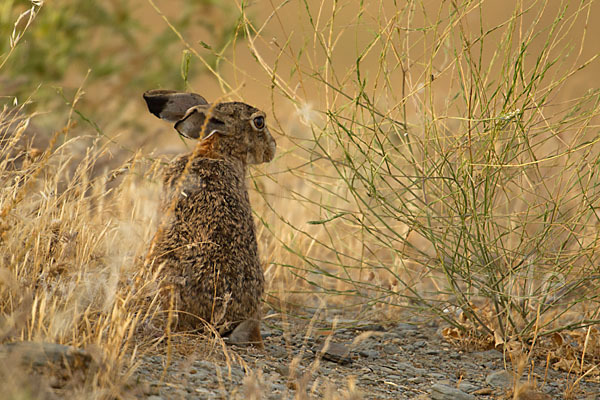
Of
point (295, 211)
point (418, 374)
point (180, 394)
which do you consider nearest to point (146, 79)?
point (295, 211)

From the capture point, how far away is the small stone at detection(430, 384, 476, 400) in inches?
147

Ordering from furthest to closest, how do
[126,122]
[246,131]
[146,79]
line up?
[146,79]
[126,122]
[246,131]

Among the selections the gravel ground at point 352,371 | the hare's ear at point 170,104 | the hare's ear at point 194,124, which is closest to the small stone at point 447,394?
the gravel ground at point 352,371

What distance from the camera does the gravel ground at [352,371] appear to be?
124 inches

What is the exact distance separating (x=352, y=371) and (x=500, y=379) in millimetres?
836

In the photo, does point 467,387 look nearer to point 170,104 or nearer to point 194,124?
point 194,124

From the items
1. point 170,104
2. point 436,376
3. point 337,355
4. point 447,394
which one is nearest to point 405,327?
point 436,376

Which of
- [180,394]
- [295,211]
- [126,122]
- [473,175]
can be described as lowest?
[180,394]

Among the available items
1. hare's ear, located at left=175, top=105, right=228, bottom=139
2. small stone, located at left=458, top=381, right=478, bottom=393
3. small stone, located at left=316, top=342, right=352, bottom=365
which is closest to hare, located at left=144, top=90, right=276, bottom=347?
hare's ear, located at left=175, top=105, right=228, bottom=139

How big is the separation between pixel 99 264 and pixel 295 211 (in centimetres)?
348

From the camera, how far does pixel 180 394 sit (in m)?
3.00

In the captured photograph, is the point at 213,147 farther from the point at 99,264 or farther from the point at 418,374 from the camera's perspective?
the point at 418,374

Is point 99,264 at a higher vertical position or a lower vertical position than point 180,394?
higher

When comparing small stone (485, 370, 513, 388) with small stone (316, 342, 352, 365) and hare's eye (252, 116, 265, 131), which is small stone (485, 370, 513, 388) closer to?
small stone (316, 342, 352, 365)
